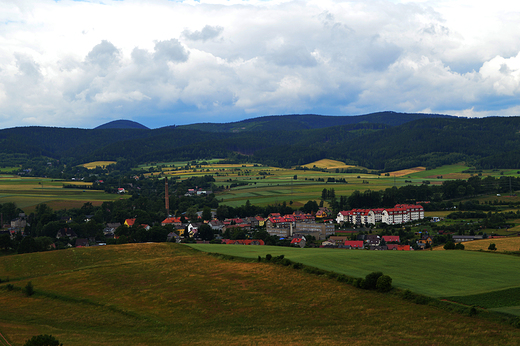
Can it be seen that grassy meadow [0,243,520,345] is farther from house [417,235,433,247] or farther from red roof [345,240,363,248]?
house [417,235,433,247]

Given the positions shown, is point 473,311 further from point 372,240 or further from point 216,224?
point 216,224

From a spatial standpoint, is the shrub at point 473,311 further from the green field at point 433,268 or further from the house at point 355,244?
the house at point 355,244

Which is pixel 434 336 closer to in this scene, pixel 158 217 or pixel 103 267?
pixel 103 267

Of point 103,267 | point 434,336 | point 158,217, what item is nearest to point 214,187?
point 158,217

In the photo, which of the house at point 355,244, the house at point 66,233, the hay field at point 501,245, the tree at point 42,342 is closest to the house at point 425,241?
the house at point 355,244

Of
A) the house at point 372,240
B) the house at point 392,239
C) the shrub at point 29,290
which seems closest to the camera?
the shrub at point 29,290

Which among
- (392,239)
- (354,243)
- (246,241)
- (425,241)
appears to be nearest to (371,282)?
(354,243)
